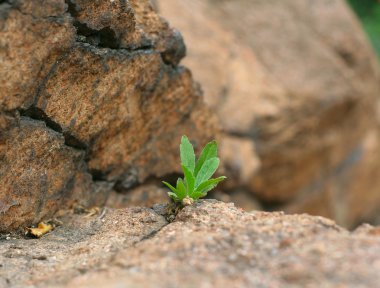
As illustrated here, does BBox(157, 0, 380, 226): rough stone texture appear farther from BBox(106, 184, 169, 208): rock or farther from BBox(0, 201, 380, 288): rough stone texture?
BBox(0, 201, 380, 288): rough stone texture

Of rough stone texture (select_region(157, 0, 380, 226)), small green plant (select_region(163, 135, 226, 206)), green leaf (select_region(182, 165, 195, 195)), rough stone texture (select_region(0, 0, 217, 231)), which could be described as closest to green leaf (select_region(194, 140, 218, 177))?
small green plant (select_region(163, 135, 226, 206))

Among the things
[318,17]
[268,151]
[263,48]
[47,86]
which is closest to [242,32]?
[263,48]

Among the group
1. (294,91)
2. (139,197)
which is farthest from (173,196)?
(294,91)

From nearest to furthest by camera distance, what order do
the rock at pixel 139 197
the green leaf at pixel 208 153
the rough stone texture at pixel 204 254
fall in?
1. the rough stone texture at pixel 204 254
2. the green leaf at pixel 208 153
3. the rock at pixel 139 197

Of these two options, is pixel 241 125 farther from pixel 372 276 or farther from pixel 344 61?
pixel 372 276

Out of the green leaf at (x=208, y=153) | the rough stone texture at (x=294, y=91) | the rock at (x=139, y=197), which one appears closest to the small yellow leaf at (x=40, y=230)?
the rock at (x=139, y=197)

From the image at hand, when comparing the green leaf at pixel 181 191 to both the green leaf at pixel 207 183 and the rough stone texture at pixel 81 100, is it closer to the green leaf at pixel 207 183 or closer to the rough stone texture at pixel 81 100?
the green leaf at pixel 207 183
